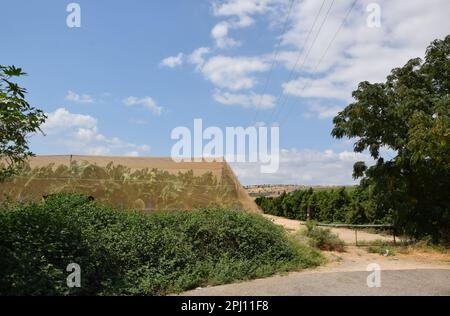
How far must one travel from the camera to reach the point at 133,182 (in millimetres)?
15453

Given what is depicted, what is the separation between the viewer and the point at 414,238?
664 inches

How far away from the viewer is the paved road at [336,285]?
8.40 meters

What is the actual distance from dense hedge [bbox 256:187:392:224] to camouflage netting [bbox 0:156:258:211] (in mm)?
8079

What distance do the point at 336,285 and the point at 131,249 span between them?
412 centimetres

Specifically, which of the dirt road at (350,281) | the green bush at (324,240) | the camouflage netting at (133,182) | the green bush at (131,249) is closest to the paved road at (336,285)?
the dirt road at (350,281)

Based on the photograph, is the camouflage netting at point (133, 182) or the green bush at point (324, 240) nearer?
the green bush at point (324, 240)

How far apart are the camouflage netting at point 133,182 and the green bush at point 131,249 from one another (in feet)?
10.1

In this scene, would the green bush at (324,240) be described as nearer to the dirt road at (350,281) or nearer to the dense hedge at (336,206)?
the dirt road at (350,281)

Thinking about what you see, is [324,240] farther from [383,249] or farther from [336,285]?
[336,285]

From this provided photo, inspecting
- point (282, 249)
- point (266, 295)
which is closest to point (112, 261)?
point (266, 295)

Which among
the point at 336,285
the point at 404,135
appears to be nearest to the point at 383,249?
the point at 404,135
